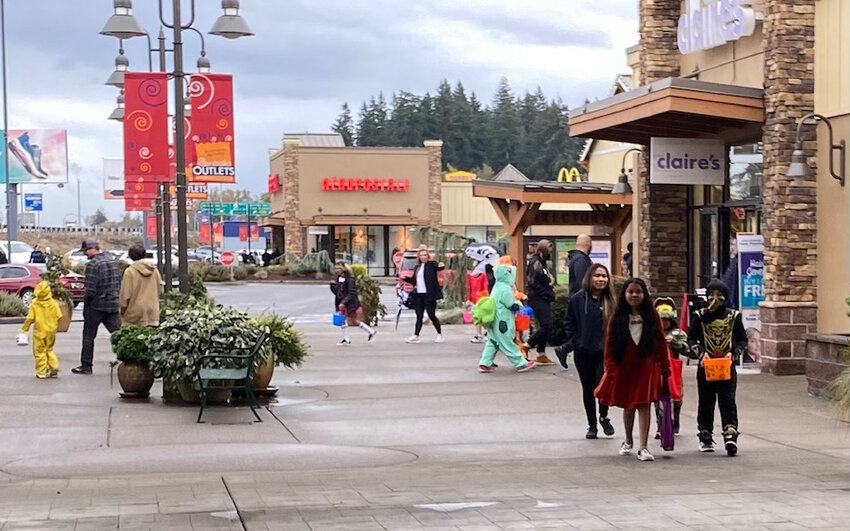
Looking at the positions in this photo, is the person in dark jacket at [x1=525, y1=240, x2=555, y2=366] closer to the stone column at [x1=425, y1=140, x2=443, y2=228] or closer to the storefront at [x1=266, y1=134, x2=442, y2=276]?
the storefront at [x1=266, y1=134, x2=442, y2=276]

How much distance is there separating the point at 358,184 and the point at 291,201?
3528mm

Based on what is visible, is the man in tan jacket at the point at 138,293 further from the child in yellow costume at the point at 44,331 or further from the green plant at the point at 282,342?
the green plant at the point at 282,342

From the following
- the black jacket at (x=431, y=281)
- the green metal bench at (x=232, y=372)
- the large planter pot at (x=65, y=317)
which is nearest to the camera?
the green metal bench at (x=232, y=372)

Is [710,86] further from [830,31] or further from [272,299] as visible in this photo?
[272,299]

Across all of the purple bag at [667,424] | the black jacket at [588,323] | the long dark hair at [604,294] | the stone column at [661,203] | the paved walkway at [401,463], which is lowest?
the paved walkway at [401,463]

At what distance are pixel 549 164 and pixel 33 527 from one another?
122 m

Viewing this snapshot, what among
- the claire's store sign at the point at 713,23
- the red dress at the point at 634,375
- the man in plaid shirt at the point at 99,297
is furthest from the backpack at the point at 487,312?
the red dress at the point at 634,375

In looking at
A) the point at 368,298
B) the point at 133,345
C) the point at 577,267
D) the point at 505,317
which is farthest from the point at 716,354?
the point at 368,298

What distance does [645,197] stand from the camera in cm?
2103

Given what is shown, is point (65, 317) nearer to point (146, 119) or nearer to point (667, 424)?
point (146, 119)

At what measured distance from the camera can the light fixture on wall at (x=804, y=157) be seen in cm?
1568

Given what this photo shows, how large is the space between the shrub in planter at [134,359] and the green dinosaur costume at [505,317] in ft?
16.1

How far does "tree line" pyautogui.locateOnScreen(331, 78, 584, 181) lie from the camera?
417 ft

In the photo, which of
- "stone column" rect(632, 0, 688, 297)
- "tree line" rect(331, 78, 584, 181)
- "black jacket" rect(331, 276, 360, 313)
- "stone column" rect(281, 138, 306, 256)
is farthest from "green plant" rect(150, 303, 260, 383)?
"tree line" rect(331, 78, 584, 181)
